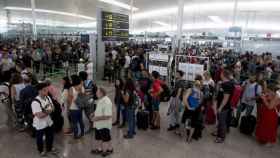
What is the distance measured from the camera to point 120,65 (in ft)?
27.8

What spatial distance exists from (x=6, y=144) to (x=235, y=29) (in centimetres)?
1242

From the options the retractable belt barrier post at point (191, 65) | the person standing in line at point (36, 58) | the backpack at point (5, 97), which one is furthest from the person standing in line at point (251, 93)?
the person standing in line at point (36, 58)

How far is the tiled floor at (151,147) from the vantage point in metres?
3.56

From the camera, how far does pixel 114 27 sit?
7.82 metres

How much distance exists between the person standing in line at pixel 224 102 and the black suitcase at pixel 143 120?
142cm

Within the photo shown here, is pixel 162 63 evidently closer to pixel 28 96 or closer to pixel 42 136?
pixel 28 96

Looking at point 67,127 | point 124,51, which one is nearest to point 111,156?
point 67,127

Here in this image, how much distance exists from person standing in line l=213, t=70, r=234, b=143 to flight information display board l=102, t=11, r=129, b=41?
4.86 metres

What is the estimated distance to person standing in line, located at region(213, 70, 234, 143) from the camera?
12.2ft

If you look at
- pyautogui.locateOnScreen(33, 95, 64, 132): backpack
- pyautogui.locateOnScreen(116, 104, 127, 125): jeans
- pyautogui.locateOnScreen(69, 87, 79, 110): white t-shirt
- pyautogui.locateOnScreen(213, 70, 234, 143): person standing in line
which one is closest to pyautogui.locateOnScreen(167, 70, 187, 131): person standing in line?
pyautogui.locateOnScreen(213, 70, 234, 143): person standing in line

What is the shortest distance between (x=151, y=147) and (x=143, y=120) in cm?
75

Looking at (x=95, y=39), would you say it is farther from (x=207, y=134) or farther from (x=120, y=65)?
(x=207, y=134)

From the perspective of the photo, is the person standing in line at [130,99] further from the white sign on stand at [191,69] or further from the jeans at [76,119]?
the white sign on stand at [191,69]

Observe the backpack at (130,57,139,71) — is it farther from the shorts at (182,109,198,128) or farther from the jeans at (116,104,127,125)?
the shorts at (182,109,198,128)
